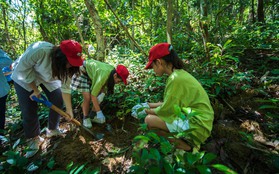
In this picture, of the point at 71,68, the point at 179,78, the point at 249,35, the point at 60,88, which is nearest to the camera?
the point at 179,78

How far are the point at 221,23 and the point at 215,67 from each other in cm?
193

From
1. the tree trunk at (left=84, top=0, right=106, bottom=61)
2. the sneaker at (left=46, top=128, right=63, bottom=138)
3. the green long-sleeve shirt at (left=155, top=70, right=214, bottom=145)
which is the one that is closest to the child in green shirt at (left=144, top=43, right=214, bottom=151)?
the green long-sleeve shirt at (left=155, top=70, right=214, bottom=145)

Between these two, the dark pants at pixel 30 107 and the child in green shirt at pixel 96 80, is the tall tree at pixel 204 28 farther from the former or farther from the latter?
the dark pants at pixel 30 107

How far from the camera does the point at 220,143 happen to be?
2178 mm

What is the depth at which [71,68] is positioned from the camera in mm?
2170

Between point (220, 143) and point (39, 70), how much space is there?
2.31 m

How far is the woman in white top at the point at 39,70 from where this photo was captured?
6.62 ft

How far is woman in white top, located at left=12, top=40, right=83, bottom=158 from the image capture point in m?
2.02

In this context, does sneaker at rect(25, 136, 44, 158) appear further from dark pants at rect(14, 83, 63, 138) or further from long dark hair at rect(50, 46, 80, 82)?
long dark hair at rect(50, 46, 80, 82)

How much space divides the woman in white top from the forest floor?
0.40 meters

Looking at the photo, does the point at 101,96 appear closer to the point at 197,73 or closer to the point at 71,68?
the point at 71,68

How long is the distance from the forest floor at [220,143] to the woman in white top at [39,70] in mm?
397

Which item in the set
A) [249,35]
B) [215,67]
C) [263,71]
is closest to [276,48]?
[249,35]

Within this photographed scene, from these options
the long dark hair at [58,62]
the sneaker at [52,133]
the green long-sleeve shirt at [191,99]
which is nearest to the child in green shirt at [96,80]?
the sneaker at [52,133]
